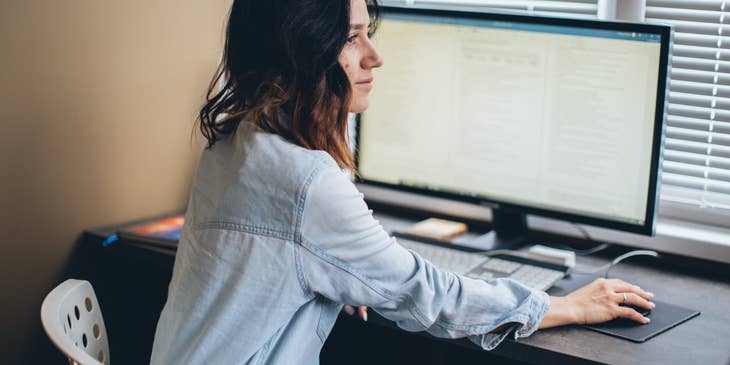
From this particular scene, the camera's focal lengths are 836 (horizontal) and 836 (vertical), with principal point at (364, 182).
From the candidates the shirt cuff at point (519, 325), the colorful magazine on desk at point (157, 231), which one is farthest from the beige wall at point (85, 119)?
the shirt cuff at point (519, 325)

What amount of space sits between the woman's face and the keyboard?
0.39 meters

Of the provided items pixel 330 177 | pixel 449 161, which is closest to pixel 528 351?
pixel 330 177

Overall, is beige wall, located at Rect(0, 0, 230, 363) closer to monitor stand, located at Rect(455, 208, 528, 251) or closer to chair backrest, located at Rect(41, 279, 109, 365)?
chair backrest, located at Rect(41, 279, 109, 365)

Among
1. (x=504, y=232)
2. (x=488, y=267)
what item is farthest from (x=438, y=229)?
(x=488, y=267)

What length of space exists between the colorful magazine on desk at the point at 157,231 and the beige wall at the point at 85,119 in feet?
0.25

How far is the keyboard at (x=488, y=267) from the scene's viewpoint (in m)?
1.54

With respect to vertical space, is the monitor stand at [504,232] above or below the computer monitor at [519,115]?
below

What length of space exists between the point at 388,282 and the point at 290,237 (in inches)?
6.5

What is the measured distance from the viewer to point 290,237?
1.18 meters

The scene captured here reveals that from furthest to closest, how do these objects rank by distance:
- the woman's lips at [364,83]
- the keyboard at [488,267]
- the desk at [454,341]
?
the keyboard at [488,267], the woman's lips at [364,83], the desk at [454,341]

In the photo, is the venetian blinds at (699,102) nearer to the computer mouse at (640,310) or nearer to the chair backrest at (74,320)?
the computer mouse at (640,310)

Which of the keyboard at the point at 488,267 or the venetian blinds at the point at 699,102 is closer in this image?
the keyboard at the point at 488,267

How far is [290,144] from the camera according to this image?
123 cm

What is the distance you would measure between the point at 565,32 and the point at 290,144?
2.20ft
